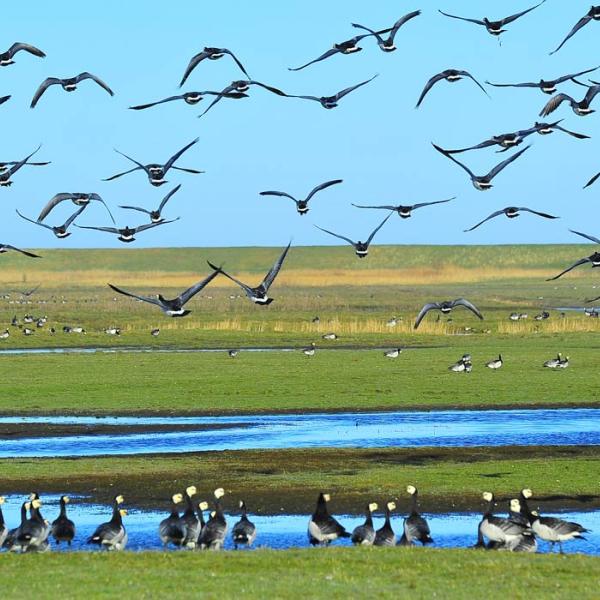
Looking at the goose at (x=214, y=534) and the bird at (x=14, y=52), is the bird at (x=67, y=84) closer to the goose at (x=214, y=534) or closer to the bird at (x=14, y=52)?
the bird at (x=14, y=52)

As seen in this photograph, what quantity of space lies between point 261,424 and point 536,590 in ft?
72.8

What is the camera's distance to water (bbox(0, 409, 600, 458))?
110 feet

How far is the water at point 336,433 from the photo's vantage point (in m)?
33.4

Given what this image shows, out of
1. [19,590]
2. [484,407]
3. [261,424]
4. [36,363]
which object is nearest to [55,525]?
[19,590]

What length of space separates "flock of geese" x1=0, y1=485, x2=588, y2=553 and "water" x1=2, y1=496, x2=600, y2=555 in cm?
50

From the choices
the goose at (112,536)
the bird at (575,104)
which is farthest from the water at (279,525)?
the bird at (575,104)

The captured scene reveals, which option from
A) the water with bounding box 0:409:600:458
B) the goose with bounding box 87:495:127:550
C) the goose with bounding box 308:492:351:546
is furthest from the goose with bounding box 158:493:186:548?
the water with bounding box 0:409:600:458

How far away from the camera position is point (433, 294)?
127062mm

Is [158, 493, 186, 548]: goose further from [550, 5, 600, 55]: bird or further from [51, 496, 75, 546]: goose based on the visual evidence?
[550, 5, 600, 55]: bird

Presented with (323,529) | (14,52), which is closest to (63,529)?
(323,529)

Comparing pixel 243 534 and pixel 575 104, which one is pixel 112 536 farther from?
pixel 575 104

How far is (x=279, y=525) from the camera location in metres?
23.7

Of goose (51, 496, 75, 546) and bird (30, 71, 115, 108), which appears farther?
bird (30, 71, 115, 108)

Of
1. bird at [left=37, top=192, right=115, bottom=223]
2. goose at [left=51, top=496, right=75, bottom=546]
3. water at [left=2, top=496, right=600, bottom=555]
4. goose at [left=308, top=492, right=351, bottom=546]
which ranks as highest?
bird at [left=37, top=192, right=115, bottom=223]
